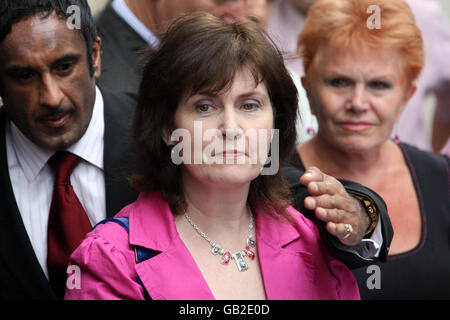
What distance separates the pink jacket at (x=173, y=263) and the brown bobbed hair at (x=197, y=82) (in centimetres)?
7

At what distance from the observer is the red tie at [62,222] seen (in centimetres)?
224

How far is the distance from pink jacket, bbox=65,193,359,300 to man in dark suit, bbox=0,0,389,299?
0.65 feet

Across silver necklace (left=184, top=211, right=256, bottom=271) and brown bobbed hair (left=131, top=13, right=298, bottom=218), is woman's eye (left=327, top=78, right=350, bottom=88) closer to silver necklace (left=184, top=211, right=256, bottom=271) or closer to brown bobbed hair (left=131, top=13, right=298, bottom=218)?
brown bobbed hair (left=131, top=13, right=298, bottom=218)

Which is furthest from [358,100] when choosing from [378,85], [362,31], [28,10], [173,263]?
A: [28,10]

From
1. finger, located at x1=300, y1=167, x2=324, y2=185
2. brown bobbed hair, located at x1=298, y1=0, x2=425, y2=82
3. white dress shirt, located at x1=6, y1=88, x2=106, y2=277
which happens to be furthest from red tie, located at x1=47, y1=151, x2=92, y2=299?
brown bobbed hair, located at x1=298, y1=0, x2=425, y2=82

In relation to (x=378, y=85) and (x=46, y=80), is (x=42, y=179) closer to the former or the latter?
(x=46, y=80)

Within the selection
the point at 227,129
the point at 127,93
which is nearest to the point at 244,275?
the point at 227,129

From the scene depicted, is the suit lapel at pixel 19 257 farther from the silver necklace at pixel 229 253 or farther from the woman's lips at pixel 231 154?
the woman's lips at pixel 231 154

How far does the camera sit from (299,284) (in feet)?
6.83

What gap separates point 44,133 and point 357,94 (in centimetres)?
120

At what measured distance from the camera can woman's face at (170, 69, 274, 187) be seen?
6.40 feet

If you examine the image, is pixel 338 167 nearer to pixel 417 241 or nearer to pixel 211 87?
pixel 417 241
